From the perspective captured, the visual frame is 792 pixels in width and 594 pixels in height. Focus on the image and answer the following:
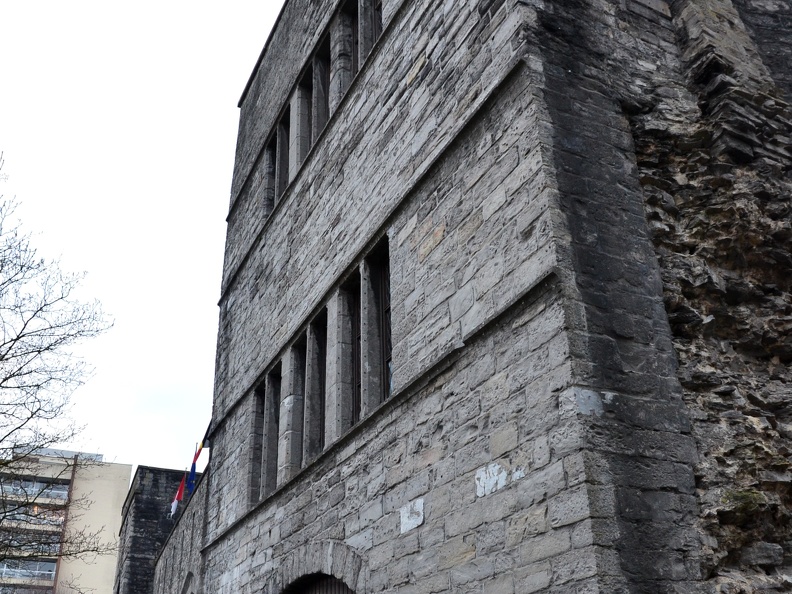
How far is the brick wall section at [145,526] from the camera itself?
61.4 ft

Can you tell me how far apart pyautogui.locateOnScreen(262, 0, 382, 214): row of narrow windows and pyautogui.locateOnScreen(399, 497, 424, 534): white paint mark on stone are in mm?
4397

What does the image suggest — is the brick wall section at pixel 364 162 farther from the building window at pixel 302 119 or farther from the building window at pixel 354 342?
the building window at pixel 302 119

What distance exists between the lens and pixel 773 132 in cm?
536

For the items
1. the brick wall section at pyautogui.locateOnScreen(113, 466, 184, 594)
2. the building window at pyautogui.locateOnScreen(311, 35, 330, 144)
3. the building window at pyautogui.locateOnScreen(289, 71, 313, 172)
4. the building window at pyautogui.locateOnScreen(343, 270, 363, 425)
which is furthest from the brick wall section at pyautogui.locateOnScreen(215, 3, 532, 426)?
the brick wall section at pyautogui.locateOnScreen(113, 466, 184, 594)

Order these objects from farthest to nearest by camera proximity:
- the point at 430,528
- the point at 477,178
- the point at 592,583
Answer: the point at 477,178
the point at 430,528
the point at 592,583

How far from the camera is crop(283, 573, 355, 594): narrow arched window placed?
6182mm

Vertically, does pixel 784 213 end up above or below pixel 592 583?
above

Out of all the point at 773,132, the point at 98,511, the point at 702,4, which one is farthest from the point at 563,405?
the point at 98,511

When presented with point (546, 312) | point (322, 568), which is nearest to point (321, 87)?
point (322, 568)

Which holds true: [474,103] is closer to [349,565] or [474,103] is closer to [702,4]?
[702,4]

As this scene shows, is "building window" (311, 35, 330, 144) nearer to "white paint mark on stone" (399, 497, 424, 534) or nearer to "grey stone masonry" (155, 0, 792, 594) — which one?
"grey stone masonry" (155, 0, 792, 594)

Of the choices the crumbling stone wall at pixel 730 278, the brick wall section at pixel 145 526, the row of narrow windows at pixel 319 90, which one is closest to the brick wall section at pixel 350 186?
the row of narrow windows at pixel 319 90

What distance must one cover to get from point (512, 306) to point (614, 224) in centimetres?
74

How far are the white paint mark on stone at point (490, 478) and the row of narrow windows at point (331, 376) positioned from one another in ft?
5.44
